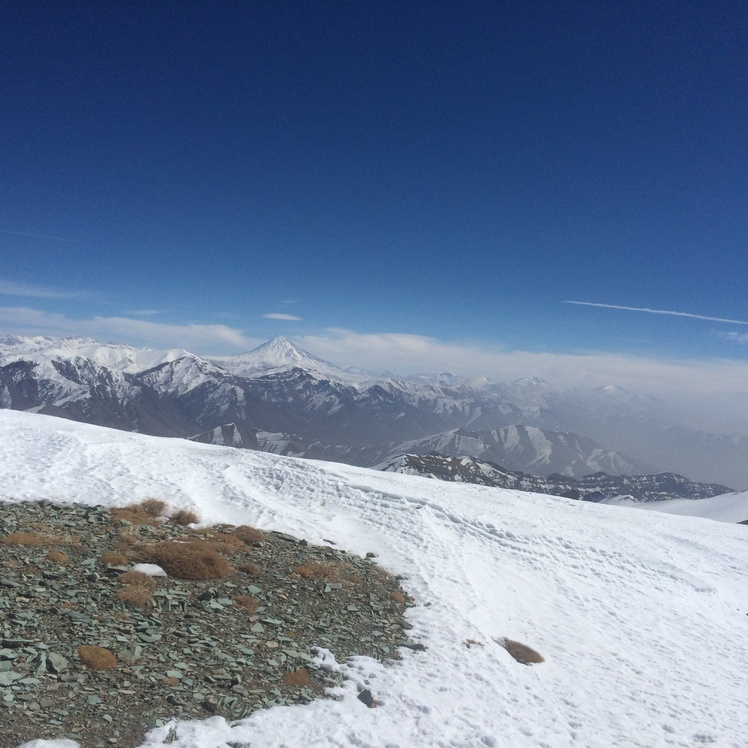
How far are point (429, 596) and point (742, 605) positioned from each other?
20.9m

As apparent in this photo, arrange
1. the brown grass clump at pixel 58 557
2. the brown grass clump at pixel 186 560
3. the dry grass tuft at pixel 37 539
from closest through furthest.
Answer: the brown grass clump at pixel 58 557, the dry grass tuft at pixel 37 539, the brown grass clump at pixel 186 560

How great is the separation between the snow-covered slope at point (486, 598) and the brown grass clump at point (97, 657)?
2.27 metres

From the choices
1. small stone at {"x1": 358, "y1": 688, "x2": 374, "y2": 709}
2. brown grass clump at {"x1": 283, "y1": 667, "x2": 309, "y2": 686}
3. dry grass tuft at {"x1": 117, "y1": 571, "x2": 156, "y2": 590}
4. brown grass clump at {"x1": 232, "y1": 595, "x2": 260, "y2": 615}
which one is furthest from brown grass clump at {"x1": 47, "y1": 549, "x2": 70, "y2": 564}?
small stone at {"x1": 358, "y1": 688, "x2": 374, "y2": 709}

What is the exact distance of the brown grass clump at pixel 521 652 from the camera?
47.1 ft

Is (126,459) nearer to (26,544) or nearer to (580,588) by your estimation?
(26,544)

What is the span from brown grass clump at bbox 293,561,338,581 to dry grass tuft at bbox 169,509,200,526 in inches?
254

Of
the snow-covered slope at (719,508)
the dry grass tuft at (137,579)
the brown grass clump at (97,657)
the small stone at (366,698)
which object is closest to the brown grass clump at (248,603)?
the dry grass tuft at (137,579)

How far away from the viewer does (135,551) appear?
50.0 ft

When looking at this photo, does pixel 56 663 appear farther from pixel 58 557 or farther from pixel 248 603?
pixel 58 557

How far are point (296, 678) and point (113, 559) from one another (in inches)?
300

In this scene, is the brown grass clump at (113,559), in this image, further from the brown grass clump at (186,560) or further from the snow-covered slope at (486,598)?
the snow-covered slope at (486,598)

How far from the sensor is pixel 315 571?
16859 millimetres

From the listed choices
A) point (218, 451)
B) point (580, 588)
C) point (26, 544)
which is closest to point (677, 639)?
point (580, 588)

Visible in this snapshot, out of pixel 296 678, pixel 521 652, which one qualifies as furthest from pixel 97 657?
pixel 521 652
